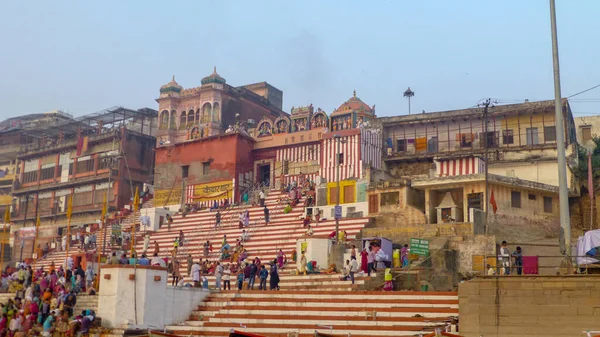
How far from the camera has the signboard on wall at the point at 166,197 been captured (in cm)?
4703

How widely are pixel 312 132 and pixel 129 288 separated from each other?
24.5 metres

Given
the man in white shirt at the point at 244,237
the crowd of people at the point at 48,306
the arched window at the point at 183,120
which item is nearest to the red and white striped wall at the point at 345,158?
the man in white shirt at the point at 244,237

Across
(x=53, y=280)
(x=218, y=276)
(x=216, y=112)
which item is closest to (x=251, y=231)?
(x=218, y=276)

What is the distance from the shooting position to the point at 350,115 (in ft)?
143

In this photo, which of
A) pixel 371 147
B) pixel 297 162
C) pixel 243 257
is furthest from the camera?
pixel 297 162

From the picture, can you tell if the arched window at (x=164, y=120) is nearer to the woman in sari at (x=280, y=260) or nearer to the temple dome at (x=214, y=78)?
the temple dome at (x=214, y=78)

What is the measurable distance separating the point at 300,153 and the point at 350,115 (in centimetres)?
415

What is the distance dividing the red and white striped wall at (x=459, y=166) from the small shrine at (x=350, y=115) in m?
6.79

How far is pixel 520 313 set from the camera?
17469mm

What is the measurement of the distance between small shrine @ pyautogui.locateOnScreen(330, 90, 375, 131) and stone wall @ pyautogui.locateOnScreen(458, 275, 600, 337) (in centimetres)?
2533

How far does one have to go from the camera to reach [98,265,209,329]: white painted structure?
70.8ft

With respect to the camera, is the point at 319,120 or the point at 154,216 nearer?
the point at 154,216

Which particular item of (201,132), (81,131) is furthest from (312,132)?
(81,131)

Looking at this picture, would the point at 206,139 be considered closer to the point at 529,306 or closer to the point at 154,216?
the point at 154,216
